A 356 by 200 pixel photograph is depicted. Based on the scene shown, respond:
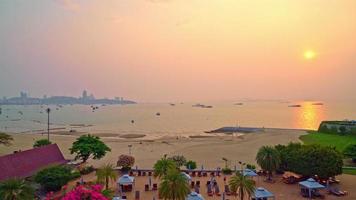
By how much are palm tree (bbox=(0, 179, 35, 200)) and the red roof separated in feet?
32.1

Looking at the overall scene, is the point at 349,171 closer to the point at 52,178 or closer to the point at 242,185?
the point at 242,185

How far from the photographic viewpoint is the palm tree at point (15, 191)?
68.7 ft

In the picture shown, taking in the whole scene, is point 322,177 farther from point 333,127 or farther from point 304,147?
point 333,127

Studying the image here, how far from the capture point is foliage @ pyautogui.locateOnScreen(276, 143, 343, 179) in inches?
1203

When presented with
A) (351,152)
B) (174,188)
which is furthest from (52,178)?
(351,152)

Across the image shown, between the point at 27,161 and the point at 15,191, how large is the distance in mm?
13211

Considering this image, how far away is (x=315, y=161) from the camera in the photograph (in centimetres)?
3097

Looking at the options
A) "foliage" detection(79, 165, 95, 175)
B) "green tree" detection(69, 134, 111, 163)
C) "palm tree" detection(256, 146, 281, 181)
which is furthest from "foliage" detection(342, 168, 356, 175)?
"foliage" detection(79, 165, 95, 175)

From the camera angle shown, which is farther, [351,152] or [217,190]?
[351,152]

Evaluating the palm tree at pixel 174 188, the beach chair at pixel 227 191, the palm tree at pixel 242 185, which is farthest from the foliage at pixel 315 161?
the palm tree at pixel 174 188

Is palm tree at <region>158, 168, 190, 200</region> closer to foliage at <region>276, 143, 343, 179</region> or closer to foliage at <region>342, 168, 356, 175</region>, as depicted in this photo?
foliage at <region>276, 143, 343, 179</region>

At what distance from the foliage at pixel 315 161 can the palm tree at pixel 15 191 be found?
23885 mm

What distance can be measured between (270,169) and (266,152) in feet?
5.70

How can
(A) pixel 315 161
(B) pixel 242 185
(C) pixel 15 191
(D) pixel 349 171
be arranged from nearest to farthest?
1. (C) pixel 15 191
2. (B) pixel 242 185
3. (A) pixel 315 161
4. (D) pixel 349 171
